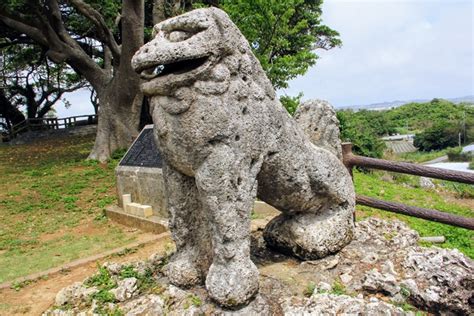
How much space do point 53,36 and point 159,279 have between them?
11174mm

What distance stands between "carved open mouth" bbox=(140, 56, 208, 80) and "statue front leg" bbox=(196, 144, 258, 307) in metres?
0.50

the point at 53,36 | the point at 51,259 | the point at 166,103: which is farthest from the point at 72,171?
the point at 166,103

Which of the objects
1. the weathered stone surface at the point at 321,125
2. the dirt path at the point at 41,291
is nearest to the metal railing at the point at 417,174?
the weathered stone surface at the point at 321,125

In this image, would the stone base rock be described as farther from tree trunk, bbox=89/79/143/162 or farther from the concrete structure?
tree trunk, bbox=89/79/143/162

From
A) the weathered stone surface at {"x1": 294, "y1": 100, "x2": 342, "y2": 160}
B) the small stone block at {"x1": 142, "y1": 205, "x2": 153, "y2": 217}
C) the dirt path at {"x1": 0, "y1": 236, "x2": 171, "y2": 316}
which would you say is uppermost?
the weathered stone surface at {"x1": 294, "y1": 100, "x2": 342, "y2": 160}

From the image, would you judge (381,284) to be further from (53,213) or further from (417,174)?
(53,213)

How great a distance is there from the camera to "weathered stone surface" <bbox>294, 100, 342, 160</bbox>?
3559 mm

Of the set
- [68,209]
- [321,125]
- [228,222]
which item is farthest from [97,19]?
[228,222]

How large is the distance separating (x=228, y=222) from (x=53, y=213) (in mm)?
6923

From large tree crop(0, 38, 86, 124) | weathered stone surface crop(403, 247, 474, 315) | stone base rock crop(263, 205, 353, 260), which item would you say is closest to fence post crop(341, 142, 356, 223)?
stone base rock crop(263, 205, 353, 260)

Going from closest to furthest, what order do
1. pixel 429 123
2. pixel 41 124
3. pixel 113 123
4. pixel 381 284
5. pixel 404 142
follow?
1. pixel 381 284
2. pixel 113 123
3. pixel 41 124
4. pixel 404 142
5. pixel 429 123

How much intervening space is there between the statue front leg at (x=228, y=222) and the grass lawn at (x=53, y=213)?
12.9 ft

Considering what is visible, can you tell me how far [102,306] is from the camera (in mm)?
3076

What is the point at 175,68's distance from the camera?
2.55 m
